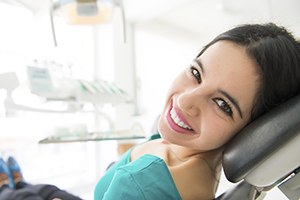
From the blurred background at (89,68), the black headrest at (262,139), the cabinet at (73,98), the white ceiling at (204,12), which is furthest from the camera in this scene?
the white ceiling at (204,12)

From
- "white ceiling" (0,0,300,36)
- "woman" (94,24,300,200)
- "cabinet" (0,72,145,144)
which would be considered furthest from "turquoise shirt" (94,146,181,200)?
"white ceiling" (0,0,300,36)

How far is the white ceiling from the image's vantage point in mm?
1610

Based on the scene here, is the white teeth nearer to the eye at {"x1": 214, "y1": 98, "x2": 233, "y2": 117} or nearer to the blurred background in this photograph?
the eye at {"x1": 214, "y1": 98, "x2": 233, "y2": 117}

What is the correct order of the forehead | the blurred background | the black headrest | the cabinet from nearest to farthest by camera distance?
the black headrest, the forehead, the cabinet, the blurred background

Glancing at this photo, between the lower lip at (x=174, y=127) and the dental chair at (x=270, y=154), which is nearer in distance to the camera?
the dental chair at (x=270, y=154)

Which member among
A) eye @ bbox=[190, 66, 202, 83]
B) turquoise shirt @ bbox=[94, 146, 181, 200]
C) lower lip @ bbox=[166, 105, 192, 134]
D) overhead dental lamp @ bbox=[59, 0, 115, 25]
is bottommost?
turquoise shirt @ bbox=[94, 146, 181, 200]

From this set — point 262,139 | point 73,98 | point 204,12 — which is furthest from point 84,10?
point 204,12

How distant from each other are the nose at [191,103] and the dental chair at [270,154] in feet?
0.43

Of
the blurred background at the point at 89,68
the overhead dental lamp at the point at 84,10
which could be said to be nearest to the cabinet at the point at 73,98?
the blurred background at the point at 89,68

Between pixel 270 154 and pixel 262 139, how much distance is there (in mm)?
35

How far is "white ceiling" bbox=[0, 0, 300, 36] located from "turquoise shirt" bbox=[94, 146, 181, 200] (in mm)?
1278

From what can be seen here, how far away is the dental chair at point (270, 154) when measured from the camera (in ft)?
1.71

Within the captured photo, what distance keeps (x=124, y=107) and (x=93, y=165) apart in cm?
51

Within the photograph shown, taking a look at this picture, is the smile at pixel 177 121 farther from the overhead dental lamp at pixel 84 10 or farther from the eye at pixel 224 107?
the overhead dental lamp at pixel 84 10
